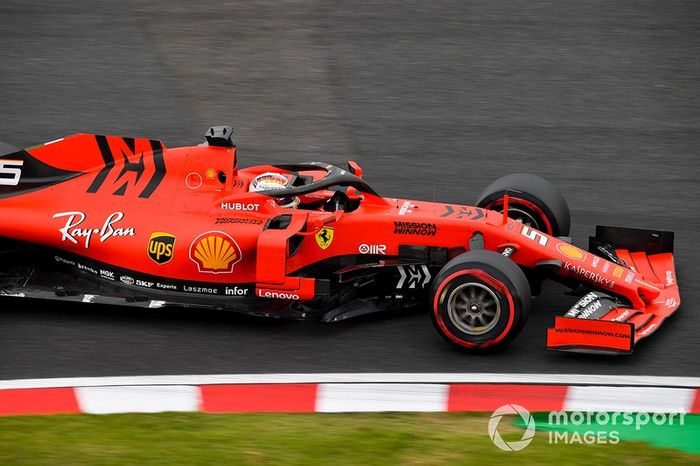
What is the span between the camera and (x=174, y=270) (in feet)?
30.1

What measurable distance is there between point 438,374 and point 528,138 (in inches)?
208

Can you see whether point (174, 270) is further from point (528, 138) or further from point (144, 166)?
point (528, 138)

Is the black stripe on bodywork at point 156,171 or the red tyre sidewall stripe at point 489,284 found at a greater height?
the black stripe on bodywork at point 156,171

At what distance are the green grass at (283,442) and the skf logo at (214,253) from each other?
1748 mm

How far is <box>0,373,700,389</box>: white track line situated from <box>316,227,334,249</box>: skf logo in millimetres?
1242

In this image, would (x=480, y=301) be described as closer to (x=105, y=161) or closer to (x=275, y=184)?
(x=275, y=184)

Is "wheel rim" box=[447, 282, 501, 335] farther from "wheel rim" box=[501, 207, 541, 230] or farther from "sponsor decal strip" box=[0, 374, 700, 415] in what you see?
"wheel rim" box=[501, 207, 541, 230]

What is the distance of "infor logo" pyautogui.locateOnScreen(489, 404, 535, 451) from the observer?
7.16 m

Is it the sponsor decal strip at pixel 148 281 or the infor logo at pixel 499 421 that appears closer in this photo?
the infor logo at pixel 499 421

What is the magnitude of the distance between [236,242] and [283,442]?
233 cm

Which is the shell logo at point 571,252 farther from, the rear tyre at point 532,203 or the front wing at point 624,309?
the rear tyre at point 532,203

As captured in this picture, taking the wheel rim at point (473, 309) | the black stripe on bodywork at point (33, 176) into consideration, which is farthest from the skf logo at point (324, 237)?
the black stripe on bodywork at point (33, 176)

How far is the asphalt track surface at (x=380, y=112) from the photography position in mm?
8789

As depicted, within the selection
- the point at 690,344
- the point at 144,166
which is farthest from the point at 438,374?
the point at 144,166
